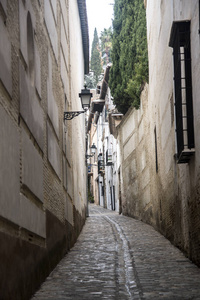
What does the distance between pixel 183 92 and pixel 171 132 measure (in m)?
2.47

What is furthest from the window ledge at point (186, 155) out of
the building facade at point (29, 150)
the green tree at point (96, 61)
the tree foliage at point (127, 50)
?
the green tree at point (96, 61)

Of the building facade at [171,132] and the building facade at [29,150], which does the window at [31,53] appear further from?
the building facade at [171,132]

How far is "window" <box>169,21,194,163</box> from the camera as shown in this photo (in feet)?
30.0

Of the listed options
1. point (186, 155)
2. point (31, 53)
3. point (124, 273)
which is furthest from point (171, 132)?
point (31, 53)

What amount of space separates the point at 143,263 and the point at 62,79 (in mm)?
5062

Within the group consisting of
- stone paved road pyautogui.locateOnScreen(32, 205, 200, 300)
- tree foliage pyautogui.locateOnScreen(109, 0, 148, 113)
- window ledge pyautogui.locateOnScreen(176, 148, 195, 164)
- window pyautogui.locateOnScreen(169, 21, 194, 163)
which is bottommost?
Result: stone paved road pyautogui.locateOnScreen(32, 205, 200, 300)

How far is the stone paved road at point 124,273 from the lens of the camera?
23.2 feet

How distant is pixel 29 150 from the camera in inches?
281

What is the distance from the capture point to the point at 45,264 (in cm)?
836

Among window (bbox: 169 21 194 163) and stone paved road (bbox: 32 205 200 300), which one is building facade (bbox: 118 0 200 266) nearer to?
window (bbox: 169 21 194 163)

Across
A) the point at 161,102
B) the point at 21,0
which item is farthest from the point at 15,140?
the point at 161,102

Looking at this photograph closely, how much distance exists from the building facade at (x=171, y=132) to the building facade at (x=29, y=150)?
222cm

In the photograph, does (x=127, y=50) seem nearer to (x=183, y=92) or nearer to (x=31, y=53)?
(x=183, y=92)

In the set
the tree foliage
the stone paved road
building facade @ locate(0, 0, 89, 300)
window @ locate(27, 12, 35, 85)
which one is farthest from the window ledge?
the tree foliage
